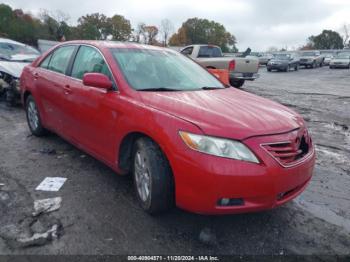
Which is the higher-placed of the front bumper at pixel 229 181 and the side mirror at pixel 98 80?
the side mirror at pixel 98 80

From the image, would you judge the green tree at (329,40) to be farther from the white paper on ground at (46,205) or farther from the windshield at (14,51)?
the white paper on ground at (46,205)

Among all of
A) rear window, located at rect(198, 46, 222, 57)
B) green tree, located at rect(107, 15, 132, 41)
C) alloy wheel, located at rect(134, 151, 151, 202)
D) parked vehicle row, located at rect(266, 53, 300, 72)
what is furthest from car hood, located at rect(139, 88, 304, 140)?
green tree, located at rect(107, 15, 132, 41)

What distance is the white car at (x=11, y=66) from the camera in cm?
747

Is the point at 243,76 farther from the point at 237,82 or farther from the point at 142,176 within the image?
the point at 142,176

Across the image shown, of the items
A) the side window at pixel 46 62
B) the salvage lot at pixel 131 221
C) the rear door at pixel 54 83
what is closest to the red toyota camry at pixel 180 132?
the rear door at pixel 54 83

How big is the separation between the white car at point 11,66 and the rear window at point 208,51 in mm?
6718

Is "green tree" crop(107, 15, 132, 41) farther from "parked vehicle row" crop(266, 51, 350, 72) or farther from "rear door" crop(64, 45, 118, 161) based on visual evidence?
"rear door" crop(64, 45, 118, 161)

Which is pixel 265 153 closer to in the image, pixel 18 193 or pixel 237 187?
pixel 237 187

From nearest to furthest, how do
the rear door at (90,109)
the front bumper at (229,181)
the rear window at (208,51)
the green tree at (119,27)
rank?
the front bumper at (229,181), the rear door at (90,109), the rear window at (208,51), the green tree at (119,27)

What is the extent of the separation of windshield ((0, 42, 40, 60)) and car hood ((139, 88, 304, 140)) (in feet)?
22.3

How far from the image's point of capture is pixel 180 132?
8.54ft

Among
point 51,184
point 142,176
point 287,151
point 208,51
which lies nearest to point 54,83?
point 51,184

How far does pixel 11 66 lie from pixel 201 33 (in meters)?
82.2

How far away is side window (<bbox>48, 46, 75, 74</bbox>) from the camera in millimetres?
4434
